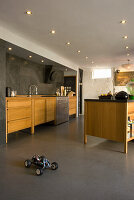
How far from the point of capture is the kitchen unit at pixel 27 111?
3.46m

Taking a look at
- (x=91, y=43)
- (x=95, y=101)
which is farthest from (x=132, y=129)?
(x=91, y=43)

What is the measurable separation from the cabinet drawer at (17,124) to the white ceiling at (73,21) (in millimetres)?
1981

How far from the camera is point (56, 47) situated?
469 cm

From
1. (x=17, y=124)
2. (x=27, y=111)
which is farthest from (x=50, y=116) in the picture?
(x=17, y=124)

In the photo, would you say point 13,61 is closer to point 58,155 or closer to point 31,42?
point 31,42

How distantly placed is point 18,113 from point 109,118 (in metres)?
2.02

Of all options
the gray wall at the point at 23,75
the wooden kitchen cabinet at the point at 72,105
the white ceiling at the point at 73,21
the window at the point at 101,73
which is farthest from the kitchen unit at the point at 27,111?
the window at the point at 101,73

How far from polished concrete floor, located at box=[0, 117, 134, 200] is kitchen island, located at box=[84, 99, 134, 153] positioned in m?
0.27

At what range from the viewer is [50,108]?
5188 mm

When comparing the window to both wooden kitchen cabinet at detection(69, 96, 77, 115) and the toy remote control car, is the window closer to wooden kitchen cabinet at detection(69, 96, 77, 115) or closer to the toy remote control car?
wooden kitchen cabinet at detection(69, 96, 77, 115)

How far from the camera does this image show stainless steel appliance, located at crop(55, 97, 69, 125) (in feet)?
18.3

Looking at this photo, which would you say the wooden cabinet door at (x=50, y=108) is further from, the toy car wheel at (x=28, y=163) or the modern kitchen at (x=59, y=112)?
the toy car wheel at (x=28, y=163)

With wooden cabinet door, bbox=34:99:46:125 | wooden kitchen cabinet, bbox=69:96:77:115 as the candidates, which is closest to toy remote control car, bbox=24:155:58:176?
wooden cabinet door, bbox=34:99:46:125

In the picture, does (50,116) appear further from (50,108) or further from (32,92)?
(32,92)
